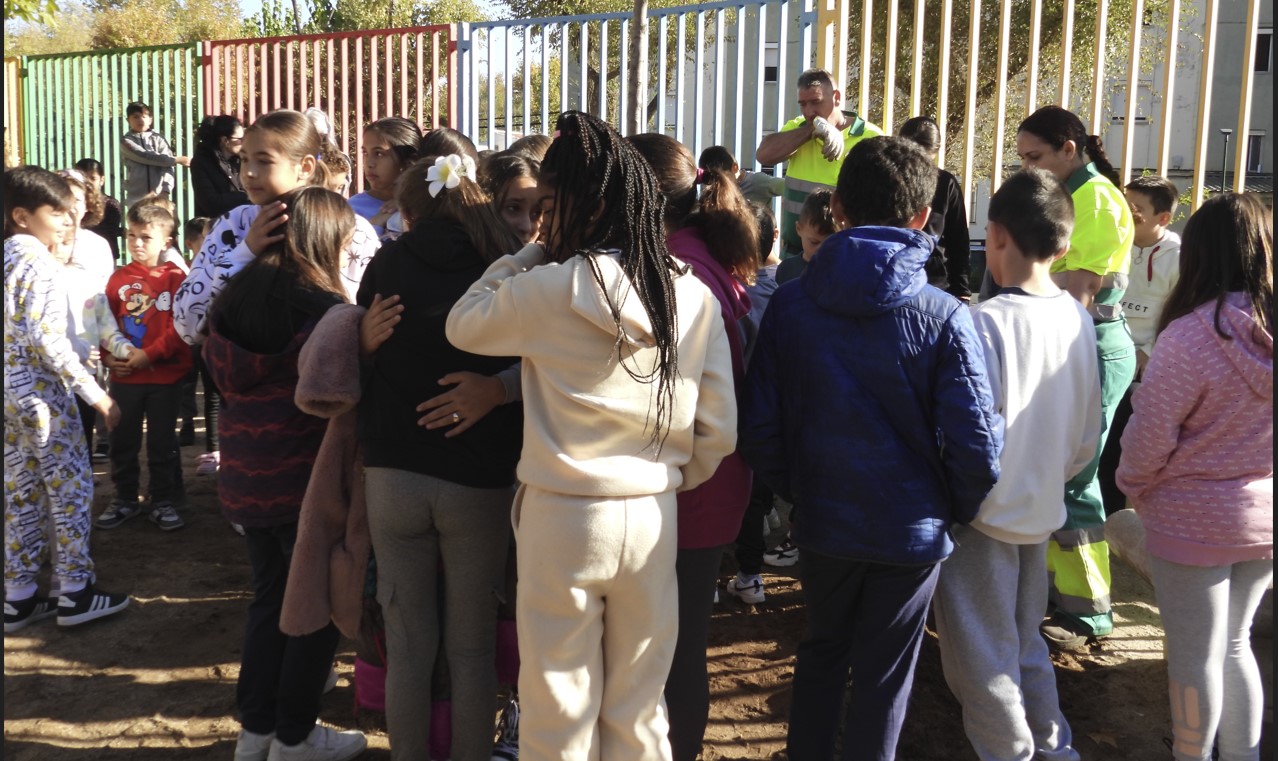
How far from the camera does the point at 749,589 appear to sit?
476 centimetres

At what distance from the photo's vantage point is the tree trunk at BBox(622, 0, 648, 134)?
8156mm

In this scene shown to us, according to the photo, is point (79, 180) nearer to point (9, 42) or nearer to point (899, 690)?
point (899, 690)

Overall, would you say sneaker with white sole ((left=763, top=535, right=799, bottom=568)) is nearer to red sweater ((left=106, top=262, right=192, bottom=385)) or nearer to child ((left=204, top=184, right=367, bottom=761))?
child ((left=204, top=184, right=367, bottom=761))

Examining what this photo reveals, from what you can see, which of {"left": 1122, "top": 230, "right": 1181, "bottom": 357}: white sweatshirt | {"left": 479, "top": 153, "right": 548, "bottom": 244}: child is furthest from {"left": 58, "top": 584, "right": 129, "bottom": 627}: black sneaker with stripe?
{"left": 1122, "top": 230, "right": 1181, "bottom": 357}: white sweatshirt

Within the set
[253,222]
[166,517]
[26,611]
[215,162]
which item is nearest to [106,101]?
[215,162]

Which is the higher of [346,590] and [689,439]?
[689,439]

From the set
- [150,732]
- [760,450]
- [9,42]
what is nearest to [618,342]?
[760,450]

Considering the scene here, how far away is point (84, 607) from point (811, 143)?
3961 millimetres

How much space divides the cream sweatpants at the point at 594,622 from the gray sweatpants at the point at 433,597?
30cm

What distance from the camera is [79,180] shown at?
214 inches

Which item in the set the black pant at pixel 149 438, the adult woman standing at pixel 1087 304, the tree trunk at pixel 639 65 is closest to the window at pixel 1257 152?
the tree trunk at pixel 639 65

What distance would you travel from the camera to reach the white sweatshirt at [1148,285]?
568 centimetres

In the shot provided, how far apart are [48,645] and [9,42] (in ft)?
77.5

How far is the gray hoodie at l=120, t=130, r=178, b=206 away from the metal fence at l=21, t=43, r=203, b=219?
1023 mm
